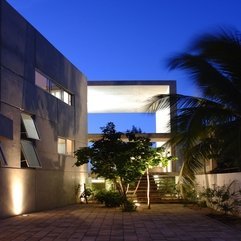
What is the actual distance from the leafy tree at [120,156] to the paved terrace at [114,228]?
303cm

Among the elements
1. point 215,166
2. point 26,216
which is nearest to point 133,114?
point 215,166

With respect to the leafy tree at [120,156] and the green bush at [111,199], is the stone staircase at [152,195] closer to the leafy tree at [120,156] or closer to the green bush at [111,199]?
the green bush at [111,199]

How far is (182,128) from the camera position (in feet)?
39.5

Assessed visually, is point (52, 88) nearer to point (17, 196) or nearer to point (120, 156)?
point (120, 156)

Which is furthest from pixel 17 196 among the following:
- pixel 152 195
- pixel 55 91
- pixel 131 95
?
pixel 131 95

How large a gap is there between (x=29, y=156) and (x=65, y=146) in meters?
5.14

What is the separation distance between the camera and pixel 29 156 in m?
16.1

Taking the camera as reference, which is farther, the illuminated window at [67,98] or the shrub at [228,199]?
the illuminated window at [67,98]

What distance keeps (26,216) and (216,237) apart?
23.3 ft

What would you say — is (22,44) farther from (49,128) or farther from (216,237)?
(216,237)

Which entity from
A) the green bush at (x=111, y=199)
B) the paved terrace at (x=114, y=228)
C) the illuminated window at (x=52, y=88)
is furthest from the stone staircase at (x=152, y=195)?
the paved terrace at (x=114, y=228)

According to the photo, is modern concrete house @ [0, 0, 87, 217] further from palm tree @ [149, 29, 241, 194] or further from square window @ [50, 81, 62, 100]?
palm tree @ [149, 29, 241, 194]

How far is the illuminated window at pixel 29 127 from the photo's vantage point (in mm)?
16062

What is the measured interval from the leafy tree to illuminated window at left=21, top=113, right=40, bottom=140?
2339mm
